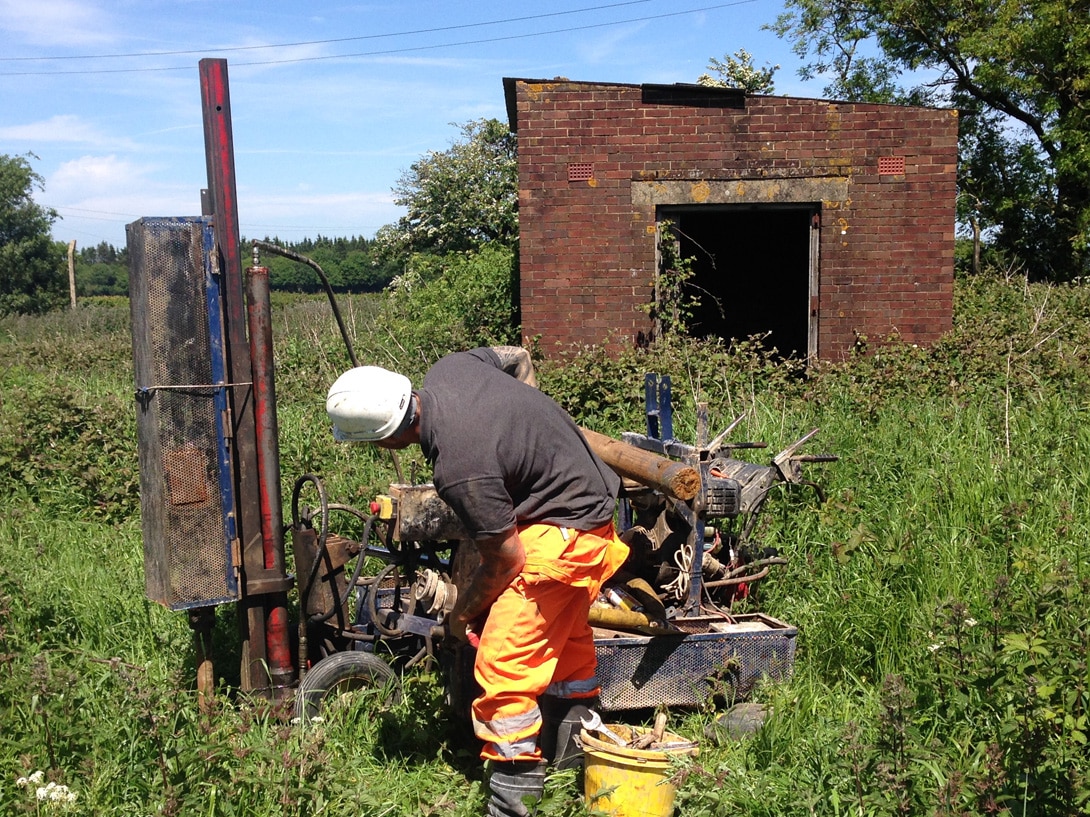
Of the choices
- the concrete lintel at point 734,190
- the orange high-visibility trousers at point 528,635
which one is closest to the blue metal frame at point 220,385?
the orange high-visibility trousers at point 528,635

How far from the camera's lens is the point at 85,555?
22.5ft

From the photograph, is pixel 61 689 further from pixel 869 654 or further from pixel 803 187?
pixel 803 187

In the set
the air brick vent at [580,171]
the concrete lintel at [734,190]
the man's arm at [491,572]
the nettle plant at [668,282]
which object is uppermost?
the air brick vent at [580,171]

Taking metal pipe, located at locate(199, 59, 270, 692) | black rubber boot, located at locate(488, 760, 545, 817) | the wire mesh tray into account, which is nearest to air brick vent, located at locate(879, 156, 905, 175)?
the wire mesh tray

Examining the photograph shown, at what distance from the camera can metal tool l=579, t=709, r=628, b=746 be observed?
388cm

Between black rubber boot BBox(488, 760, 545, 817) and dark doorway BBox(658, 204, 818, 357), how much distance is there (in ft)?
40.3

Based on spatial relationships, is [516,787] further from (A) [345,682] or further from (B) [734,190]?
(B) [734,190]

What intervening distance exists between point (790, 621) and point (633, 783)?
1979mm

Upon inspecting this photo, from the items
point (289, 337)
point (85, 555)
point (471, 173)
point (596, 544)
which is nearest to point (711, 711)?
point (596, 544)

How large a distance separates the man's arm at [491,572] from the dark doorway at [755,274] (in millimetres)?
12006

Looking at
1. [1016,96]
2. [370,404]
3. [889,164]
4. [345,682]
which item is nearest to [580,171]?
[889,164]

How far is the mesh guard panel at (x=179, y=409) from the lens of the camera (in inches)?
174

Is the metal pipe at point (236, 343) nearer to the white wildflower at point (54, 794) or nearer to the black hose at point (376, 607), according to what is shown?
the black hose at point (376, 607)

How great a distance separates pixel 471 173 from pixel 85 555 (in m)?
24.6
